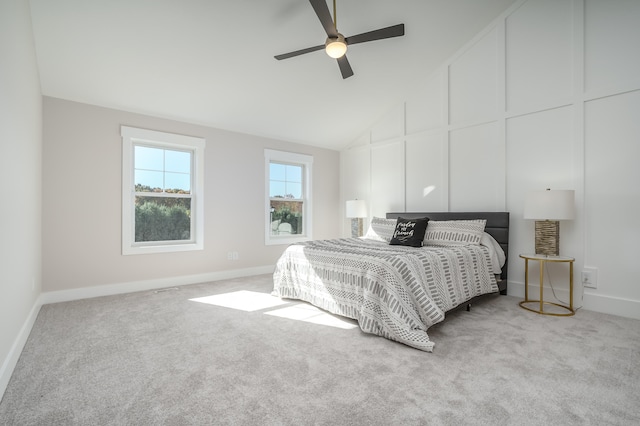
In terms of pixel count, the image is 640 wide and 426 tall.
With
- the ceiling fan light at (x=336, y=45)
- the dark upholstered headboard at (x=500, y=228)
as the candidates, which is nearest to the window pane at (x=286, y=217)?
the dark upholstered headboard at (x=500, y=228)

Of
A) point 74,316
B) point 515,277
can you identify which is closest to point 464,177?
point 515,277

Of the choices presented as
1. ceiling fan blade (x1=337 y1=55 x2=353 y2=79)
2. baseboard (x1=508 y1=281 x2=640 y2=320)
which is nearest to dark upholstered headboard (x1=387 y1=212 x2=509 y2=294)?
baseboard (x1=508 y1=281 x2=640 y2=320)

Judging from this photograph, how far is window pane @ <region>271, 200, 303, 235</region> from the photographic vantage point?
539 centimetres

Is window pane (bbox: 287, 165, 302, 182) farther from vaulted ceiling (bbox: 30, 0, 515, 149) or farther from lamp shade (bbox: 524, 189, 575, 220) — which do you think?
lamp shade (bbox: 524, 189, 575, 220)

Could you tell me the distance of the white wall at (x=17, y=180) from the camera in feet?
5.98

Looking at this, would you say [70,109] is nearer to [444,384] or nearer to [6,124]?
[6,124]

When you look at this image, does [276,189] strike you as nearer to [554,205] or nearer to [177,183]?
[177,183]

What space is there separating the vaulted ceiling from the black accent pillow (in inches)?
83.9

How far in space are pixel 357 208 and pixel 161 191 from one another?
294 cm

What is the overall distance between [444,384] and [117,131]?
13.9 feet

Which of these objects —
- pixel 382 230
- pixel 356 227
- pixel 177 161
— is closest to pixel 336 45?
pixel 382 230

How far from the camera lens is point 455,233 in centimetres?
370

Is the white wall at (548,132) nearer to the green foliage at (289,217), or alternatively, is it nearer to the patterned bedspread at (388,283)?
the patterned bedspread at (388,283)

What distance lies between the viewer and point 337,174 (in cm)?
615
